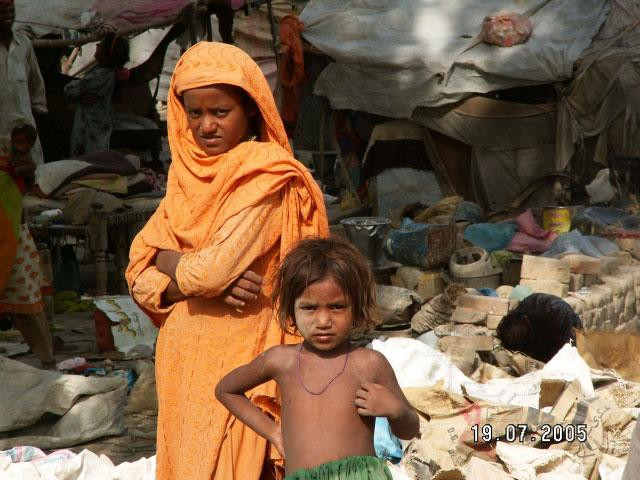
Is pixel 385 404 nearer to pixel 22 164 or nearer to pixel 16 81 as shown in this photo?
pixel 22 164

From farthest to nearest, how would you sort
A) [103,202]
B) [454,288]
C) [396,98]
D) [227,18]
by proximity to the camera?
[396,98] < [227,18] < [103,202] < [454,288]

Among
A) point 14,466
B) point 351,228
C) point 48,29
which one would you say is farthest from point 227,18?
point 14,466

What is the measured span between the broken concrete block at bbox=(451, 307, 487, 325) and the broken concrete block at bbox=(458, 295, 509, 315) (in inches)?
2.0

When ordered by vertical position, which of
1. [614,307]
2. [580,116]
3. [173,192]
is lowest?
[614,307]

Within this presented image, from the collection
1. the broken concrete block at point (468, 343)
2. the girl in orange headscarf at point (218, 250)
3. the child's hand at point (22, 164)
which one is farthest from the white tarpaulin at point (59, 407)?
the girl in orange headscarf at point (218, 250)

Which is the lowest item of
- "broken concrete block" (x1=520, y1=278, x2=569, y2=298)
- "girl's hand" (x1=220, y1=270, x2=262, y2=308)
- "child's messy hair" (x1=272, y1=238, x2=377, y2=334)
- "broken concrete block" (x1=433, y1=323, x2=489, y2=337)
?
"broken concrete block" (x1=433, y1=323, x2=489, y2=337)

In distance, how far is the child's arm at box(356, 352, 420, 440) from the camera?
231 centimetres

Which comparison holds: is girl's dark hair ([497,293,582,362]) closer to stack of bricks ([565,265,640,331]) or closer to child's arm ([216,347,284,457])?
stack of bricks ([565,265,640,331])

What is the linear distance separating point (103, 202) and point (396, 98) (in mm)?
3656

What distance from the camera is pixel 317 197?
2709 millimetres

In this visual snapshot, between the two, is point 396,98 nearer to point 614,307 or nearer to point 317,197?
→ point 614,307

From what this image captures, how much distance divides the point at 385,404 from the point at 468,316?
4181mm

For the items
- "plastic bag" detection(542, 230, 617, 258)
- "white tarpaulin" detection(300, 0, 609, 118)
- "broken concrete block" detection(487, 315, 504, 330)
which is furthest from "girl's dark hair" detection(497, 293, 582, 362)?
"white tarpaulin" detection(300, 0, 609, 118)

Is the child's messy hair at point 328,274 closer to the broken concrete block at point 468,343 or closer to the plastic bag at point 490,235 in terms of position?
the broken concrete block at point 468,343
